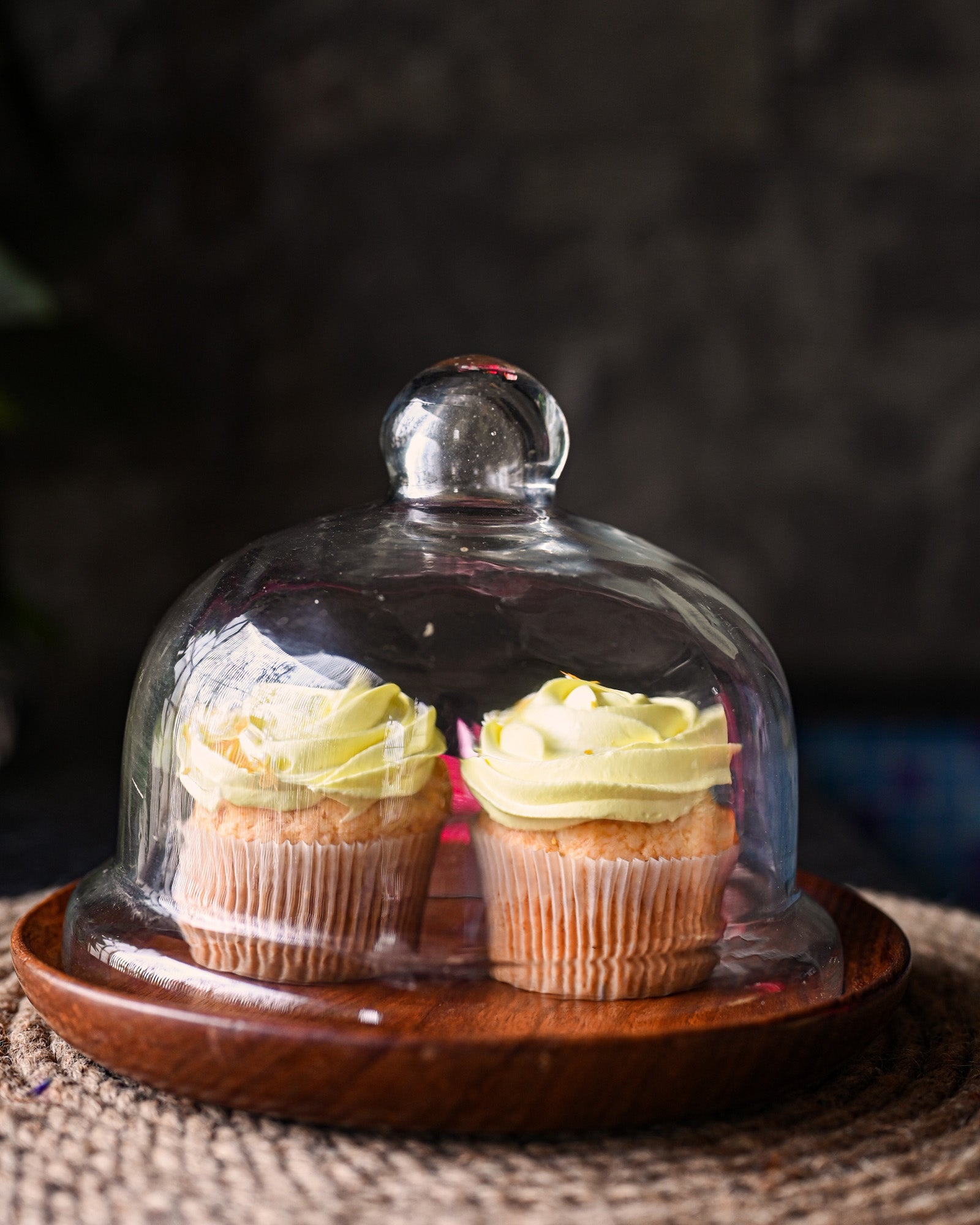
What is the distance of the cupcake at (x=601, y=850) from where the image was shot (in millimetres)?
666

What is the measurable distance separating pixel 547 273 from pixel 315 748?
1.85 m

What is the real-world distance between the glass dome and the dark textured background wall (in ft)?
5.22

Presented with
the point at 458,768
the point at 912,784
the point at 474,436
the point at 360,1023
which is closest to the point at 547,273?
the point at 912,784

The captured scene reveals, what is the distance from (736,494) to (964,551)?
484 mm

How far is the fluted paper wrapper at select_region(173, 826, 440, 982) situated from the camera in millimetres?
660

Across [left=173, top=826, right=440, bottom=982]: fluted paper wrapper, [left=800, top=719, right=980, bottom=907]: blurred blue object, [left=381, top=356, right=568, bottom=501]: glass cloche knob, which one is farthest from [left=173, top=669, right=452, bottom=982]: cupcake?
[left=800, top=719, right=980, bottom=907]: blurred blue object

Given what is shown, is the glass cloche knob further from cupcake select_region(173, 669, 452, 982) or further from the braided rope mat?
the braided rope mat

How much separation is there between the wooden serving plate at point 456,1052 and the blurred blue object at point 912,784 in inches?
63.4

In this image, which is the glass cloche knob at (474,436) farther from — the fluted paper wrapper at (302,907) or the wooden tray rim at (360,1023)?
the wooden tray rim at (360,1023)

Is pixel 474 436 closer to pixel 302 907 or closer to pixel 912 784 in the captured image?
pixel 302 907

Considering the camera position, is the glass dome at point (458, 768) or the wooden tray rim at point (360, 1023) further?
the glass dome at point (458, 768)

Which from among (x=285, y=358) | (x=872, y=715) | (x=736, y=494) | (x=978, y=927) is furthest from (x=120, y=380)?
(x=978, y=927)

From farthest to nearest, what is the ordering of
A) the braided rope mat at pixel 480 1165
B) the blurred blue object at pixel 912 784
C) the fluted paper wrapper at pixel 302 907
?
the blurred blue object at pixel 912 784 < the fluted paper wrapper at pixel 302 907 < the braided rope mat at pixel 480 1165

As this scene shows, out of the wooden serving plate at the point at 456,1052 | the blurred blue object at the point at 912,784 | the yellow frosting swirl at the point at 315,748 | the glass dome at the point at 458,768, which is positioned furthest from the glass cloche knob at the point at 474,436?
the blurred blue object at the point at 912,784
